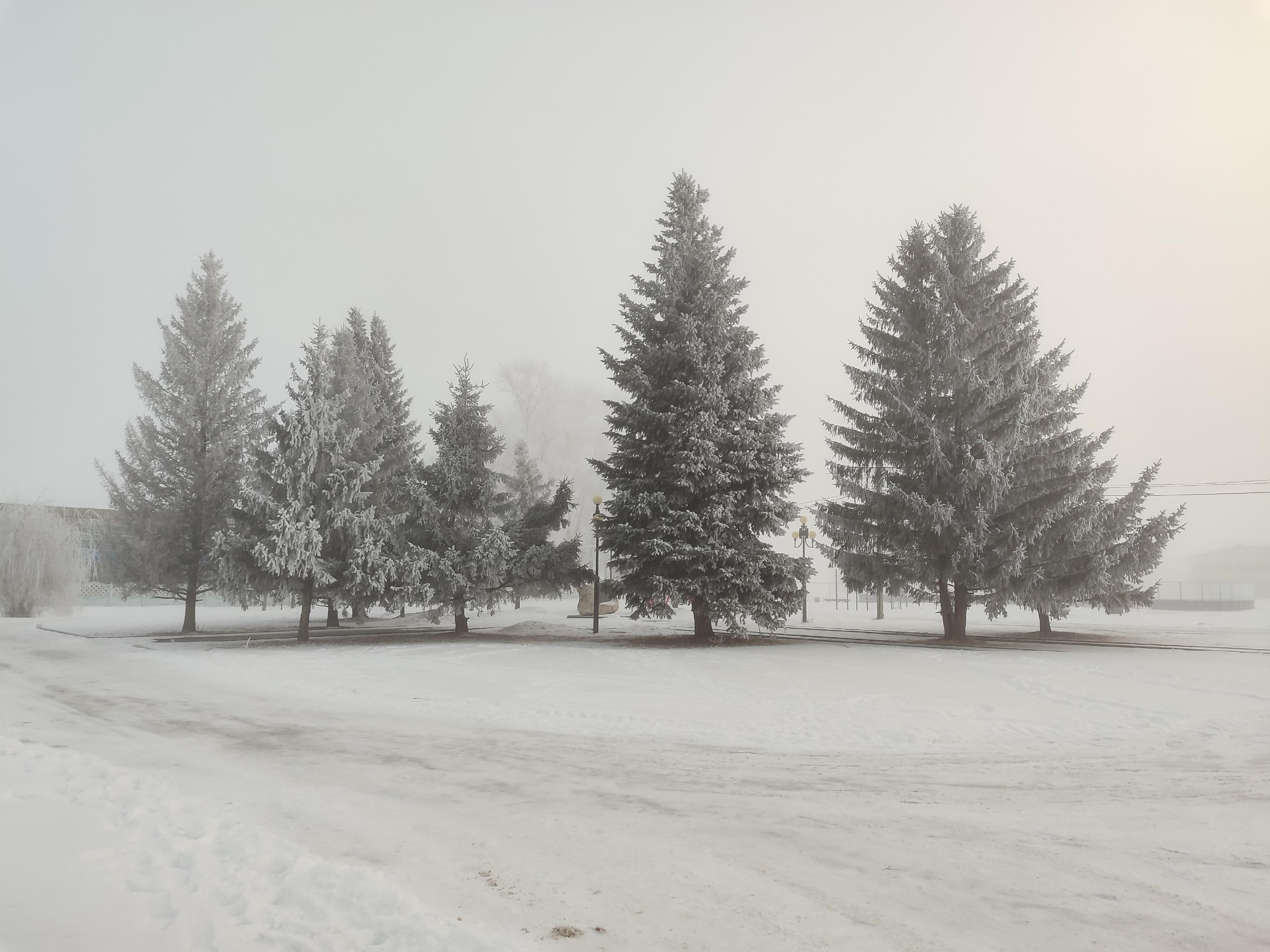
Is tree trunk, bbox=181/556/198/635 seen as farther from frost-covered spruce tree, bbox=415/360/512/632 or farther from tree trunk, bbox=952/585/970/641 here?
tree trunk, bbox=952/585/970/641

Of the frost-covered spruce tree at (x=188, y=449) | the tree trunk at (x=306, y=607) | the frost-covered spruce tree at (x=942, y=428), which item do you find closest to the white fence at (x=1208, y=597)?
the frost-covered spruce tree at (x=942, y=428)

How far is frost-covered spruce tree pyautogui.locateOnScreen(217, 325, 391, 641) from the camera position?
2003 centimetres

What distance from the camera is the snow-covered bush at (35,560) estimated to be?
31797 millimetres

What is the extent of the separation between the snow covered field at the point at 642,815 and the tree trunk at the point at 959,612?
7.15 metres

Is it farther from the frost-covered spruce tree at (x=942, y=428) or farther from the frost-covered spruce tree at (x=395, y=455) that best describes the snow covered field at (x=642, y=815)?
the frost-covered spruce tree at (x=395, y=455)

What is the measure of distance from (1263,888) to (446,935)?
14.3 ft

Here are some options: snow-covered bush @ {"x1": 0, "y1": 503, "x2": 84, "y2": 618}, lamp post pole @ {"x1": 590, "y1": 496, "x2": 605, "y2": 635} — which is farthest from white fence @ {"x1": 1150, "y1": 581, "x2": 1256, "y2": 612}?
snow-covered bush @ {"x1": 0, "y1": 503, "x2": 84, "y2": 618}

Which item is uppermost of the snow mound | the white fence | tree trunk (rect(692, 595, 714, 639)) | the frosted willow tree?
the frosted willow tree

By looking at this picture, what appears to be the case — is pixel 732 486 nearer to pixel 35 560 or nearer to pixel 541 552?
pixel 541 552

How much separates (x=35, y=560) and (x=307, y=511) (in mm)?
20576

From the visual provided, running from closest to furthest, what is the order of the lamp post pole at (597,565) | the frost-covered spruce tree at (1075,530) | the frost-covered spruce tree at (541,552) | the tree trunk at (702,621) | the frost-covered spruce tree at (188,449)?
the frost-covered spruce tree at (1075,530) < the tree trunk at (702,621) < the lamp post pole at (597,565) < the frost-covered spruce tree at (541,552) < the frost-covered spruce tree at (188,449)

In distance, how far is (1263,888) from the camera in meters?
4.07

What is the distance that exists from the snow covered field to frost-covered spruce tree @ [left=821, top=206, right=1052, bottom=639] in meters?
6.56

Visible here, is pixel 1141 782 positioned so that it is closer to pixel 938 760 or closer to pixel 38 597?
pixel 938 760
